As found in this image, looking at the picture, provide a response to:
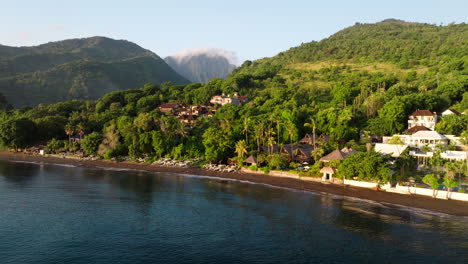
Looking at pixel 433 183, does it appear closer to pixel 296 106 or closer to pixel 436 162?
pixel 436 162

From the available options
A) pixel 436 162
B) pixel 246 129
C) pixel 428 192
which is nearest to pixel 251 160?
pixel 246 129

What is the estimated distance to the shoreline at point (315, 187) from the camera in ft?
134

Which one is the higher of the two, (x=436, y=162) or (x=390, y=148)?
(x=390, y=148)

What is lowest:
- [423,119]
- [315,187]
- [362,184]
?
[315,187]

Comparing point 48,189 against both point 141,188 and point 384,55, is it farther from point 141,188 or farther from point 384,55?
point 384,55

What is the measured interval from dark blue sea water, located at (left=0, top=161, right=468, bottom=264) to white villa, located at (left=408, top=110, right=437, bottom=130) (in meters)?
44.9

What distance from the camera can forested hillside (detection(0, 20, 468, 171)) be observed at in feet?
240

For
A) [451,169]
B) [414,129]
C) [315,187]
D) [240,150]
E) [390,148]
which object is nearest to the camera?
[451,169]

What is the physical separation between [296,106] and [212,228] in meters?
69.7

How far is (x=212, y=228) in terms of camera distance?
35.1 meters

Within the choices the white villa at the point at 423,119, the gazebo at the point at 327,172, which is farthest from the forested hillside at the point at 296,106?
the gazebo at the point at 327,172

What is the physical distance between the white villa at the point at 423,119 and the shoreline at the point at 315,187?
40.1 meters

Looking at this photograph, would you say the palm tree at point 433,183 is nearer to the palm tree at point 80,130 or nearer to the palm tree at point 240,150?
the palm tree at point 240,150

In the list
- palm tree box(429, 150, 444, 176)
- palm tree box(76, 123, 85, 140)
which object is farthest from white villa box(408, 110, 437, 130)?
palm tree box(76, 123, 85, 140)
